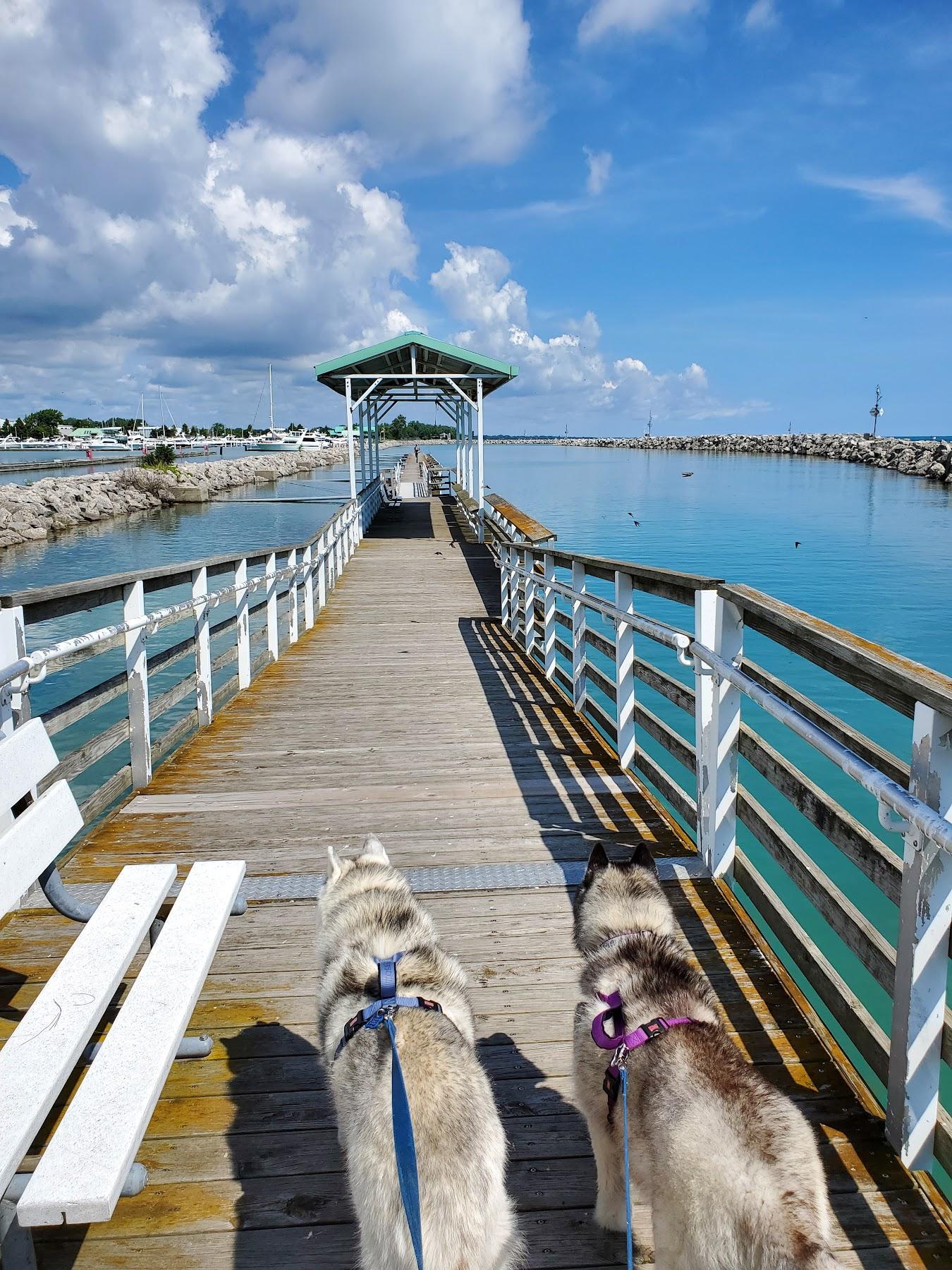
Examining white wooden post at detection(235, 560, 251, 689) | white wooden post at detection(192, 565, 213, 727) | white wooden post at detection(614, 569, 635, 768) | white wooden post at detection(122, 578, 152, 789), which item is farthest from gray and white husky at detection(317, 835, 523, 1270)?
white wooden post at detection(235, 560, 251, 689)

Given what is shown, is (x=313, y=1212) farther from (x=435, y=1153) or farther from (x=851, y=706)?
(x=851, y=706)

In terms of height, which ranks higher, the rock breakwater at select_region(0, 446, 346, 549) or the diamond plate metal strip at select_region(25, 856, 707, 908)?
the rock breakwater at select_region(0, 446, 346, 549)

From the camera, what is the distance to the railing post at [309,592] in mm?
10867

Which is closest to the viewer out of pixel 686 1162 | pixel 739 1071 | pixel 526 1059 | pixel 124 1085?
pixel 686 1162

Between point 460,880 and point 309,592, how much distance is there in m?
7.81

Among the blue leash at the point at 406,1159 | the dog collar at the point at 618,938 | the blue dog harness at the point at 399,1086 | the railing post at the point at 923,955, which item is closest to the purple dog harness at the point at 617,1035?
the dog collar at the point at 618,938

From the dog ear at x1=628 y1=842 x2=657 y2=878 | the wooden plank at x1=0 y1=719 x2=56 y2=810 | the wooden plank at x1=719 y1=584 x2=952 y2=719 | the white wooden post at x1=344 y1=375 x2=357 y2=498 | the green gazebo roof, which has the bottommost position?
the dog ear at x1=628 y1=842 x2=657 y2=878

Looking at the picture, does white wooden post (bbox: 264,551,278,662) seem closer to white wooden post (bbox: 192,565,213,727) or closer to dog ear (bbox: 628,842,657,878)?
white wooden post (bbox: 192,565,213,727)

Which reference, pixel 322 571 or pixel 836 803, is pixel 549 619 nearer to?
pixel 836 803

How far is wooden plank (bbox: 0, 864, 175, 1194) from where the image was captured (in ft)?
5.49

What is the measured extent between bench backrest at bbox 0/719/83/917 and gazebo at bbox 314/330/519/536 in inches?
616

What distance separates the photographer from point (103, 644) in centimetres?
423

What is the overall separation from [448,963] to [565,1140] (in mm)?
601

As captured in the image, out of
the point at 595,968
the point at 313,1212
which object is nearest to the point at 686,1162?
the point at 595,968
